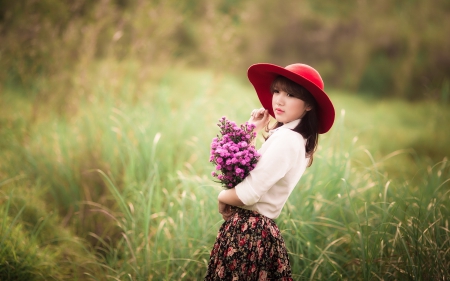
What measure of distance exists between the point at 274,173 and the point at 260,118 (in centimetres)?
43

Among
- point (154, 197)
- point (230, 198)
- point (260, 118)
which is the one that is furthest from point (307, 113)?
point (154, 197)

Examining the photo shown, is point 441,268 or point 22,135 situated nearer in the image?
point 441,268

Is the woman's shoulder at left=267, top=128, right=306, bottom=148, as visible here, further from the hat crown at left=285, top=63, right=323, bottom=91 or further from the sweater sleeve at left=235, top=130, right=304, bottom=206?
the hat crown at left=285, top=63, right=323, bottom=91

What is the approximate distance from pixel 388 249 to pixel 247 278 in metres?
1.13

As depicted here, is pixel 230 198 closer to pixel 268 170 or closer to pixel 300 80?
pixel 268 170

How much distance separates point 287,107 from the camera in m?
1.64

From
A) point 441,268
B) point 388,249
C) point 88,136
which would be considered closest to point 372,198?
point 388,249

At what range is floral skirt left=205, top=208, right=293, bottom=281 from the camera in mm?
1591

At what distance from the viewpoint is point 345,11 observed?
9.67 meters

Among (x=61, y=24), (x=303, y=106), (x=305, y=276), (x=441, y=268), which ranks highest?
(x=61, y=24)

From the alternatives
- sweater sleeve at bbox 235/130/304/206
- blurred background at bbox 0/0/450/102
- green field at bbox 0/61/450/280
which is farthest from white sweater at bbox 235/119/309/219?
blurred background at bbox 0/0/450/102

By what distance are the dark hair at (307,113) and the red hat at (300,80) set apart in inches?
1.2

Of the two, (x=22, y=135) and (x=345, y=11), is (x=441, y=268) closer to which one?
(x=22, y=135)

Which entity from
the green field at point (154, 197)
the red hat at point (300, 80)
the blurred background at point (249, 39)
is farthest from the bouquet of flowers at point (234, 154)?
the blurred background at point (249, 39)
